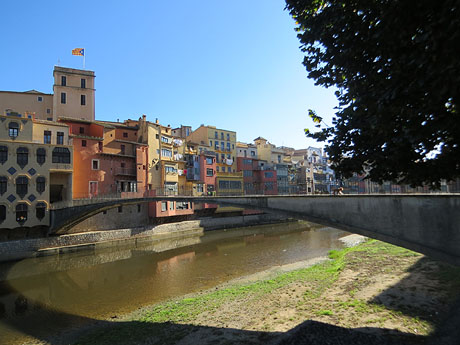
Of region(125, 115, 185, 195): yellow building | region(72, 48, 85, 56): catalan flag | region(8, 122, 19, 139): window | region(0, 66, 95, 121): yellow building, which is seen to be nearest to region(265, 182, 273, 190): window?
region(125, 115, 185, 195): yellow building

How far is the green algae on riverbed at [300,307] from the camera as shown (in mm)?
8906

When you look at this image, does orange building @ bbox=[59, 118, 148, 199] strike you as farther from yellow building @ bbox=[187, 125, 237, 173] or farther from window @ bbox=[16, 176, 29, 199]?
yellow building @ bbox=[187, 125, 237, 173]

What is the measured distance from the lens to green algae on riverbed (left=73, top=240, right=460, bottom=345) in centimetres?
891

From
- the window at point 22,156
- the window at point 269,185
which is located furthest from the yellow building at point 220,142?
the window at point 22,156

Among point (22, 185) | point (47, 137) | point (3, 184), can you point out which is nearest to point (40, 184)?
point (22, 185)

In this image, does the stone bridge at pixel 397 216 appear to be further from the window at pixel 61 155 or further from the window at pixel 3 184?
the window at pixel 3 184

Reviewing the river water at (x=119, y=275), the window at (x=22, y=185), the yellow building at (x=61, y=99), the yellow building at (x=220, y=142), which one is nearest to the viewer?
the river water at (x=119, y=275)

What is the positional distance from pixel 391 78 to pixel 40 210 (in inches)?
1284

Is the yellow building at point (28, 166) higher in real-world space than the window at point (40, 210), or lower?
higher

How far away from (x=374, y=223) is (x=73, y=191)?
33154 mm

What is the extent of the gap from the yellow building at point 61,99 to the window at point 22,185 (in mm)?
16039

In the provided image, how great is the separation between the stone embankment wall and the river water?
1.08m

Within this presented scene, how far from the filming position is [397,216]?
29.8 feet

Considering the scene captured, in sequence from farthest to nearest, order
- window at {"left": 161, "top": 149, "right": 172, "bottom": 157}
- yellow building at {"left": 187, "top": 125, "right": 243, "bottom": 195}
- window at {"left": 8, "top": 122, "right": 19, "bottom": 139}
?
1. yellow building at {"left": 187, "top": 125, "right": 243, "bottom": 195}
2. window at {"left": 161, "top": 149, "right": 172, "bottom": 157}
3. window at {"left": 8, "top": 122, "right": 19, "bottom": 139}
